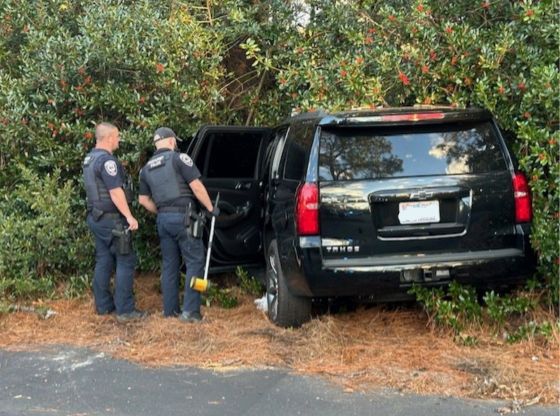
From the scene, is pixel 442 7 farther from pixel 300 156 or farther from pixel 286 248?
pixel 286 248

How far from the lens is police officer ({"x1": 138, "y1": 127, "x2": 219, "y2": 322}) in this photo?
20.6 feet

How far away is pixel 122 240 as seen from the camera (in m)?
6.39

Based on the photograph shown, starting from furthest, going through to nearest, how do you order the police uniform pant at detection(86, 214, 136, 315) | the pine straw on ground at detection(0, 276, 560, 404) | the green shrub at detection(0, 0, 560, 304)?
the police uniform pant at detection(86, 214, 136, 315) → the green shrub at detection(0, 0, 560, 304) → the pine straw on ground at detection(0, 276, 560, 404)

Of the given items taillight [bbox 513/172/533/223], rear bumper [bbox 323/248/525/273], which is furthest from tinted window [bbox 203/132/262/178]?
taillight [bbox 513/172/533/223]

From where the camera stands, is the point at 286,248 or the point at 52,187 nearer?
the point at 286,248

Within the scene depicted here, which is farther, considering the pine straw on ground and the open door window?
the open door window

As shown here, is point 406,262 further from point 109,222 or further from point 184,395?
point 109,222

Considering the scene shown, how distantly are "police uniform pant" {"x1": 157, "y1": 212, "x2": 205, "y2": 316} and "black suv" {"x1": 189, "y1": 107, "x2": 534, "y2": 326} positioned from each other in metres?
1.20

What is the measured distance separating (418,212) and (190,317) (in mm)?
2294

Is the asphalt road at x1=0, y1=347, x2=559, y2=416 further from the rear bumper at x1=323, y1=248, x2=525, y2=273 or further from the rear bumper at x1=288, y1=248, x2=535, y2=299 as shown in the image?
the rear bumper at x1=323, y1=248, x2=525, y2=273

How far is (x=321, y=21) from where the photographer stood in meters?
7.83

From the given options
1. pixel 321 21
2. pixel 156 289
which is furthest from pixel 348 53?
pixel 156 289

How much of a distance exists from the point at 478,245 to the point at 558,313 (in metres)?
1.00

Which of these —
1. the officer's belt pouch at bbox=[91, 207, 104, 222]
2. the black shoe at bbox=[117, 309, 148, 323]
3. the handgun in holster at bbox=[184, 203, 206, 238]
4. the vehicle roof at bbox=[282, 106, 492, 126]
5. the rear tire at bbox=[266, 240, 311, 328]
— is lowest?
the black shoe at bbox=[117, 309, 148, 323]
